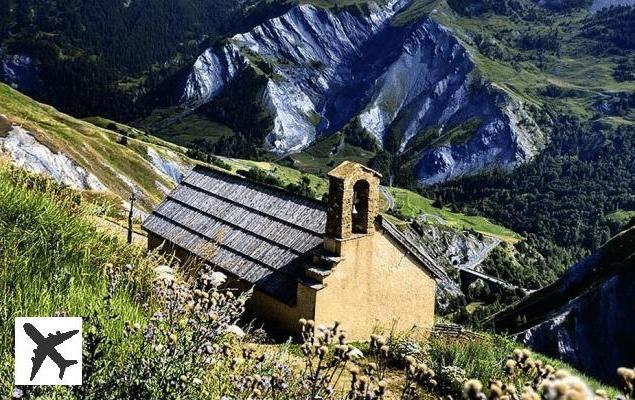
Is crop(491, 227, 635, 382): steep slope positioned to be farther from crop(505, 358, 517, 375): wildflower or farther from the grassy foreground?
crop(505, 358, 517, 375): wildflower

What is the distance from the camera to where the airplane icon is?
16.2 ft

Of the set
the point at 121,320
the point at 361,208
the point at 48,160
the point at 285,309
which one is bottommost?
the point at 121,320

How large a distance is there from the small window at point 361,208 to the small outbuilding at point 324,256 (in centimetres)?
3

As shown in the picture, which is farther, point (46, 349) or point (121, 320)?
point (121, 320)

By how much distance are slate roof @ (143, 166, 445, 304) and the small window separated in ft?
2.77

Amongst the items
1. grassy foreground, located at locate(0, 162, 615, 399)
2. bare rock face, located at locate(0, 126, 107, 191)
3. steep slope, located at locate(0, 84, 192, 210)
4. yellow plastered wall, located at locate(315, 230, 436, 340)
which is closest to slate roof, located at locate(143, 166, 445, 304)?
yellow plastered wall, located at locate(315, 230, 436, 340)

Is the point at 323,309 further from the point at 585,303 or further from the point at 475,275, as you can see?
the point at 475,275

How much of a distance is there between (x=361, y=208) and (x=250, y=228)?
4.75 meters

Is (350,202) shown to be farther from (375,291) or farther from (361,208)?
(375,291)

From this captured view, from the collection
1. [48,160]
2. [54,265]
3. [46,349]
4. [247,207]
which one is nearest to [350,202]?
[247,207]

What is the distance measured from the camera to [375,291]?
2209cm

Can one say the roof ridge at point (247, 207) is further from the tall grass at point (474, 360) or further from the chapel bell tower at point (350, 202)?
the tall grass at point (474, 360)

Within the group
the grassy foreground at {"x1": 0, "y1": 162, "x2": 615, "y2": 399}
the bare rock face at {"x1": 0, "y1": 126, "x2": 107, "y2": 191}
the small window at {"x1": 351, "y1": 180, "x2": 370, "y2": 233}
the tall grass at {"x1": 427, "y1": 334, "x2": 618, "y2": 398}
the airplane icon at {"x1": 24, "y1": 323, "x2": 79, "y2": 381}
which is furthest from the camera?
the bare rock face at {"x1": 0, "y1": 126, "x2": 107, "y2": 191}

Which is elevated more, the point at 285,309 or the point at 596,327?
the point at 596,327
